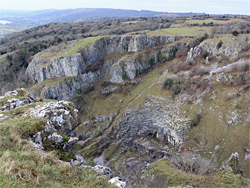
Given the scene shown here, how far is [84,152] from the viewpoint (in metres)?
42.1

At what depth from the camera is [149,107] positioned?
45938 millimetres

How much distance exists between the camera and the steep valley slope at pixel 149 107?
62.6 feet

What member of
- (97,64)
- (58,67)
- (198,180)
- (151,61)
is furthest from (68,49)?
(198,180)

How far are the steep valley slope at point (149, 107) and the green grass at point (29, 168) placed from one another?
0.41 m

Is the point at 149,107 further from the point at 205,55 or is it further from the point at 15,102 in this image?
the point at 15,102

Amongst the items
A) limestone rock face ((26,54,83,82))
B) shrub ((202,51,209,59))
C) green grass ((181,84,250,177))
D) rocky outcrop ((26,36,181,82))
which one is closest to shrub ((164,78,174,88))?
green grass ((181,84,250,177))

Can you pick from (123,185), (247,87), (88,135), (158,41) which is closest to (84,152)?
(88,135)

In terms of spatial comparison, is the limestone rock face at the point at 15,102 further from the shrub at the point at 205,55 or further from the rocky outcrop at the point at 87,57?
the shrub at the point at 205,55

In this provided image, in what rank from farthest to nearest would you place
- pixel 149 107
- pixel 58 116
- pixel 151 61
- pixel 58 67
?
pixel 151 61
pixel 58 67
pixel 149 107
pixel 58 116

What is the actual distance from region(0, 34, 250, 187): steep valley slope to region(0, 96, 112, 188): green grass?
0.41m

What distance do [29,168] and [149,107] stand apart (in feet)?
127

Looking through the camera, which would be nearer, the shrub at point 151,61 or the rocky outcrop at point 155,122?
the rocky outcrop at point 155,122

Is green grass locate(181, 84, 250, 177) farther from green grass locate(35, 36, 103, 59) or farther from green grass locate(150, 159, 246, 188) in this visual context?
green grass locate(35, 36, 103, 59)

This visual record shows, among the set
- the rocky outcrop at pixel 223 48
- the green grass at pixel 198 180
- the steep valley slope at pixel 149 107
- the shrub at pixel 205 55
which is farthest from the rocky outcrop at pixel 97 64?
the green grass at pixel 198 180
